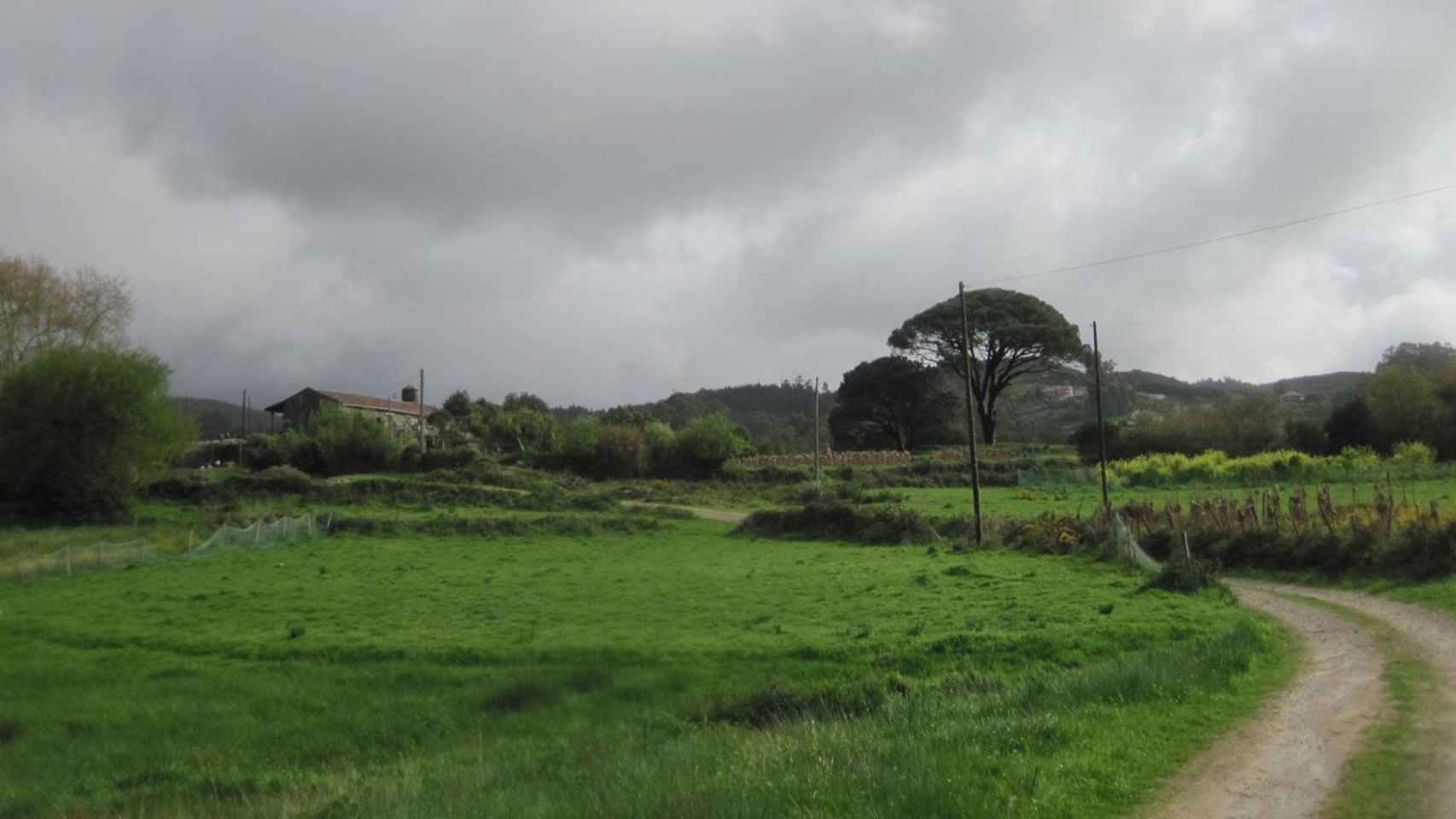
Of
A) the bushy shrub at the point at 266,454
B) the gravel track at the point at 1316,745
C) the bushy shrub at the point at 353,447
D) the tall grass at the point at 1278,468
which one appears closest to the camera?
the gravel track at the point at 1316,745

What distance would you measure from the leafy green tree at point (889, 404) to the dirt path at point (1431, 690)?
72.0 meters

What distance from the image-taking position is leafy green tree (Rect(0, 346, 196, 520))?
53.5m

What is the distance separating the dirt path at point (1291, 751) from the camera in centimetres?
825

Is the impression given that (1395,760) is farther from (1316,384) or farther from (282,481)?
(1316,384)

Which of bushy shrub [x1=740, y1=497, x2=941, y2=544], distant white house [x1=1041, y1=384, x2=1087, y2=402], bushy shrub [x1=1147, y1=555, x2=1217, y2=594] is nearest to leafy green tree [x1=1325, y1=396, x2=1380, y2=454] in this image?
bushy shrub [x1=740, y1=497, x2=941, y2=544]

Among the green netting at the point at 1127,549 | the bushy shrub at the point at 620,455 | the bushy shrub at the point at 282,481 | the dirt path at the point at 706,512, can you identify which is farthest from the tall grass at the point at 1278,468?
the bushy shrub at the point at 282,481

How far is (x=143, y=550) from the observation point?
39.2m

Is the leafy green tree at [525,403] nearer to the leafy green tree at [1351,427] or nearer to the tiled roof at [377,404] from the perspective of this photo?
the tiled roof at [377,404]

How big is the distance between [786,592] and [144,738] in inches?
606

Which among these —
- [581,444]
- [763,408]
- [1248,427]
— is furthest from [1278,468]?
[763,408]

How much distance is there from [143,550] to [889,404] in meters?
70.6

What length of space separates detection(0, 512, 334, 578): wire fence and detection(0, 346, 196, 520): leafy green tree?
12.9 metres

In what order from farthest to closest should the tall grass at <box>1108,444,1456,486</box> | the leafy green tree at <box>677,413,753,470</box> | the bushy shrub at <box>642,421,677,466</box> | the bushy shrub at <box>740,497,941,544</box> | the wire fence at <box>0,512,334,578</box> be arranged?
the bushy shrub at <box>642,421,677,466</box>
the leafy green tree at <box>677,413,753,470</box>
the tall grass at <box>1108,444,1456,486</box>
the bushy shrub at <box>740,497,941,544</box>
the wire fence at <box>0,512,334,578</box>

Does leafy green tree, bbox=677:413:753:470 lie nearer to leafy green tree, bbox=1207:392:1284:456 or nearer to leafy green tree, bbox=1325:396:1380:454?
leafy green tree, bbox=1207:392:1284:456
